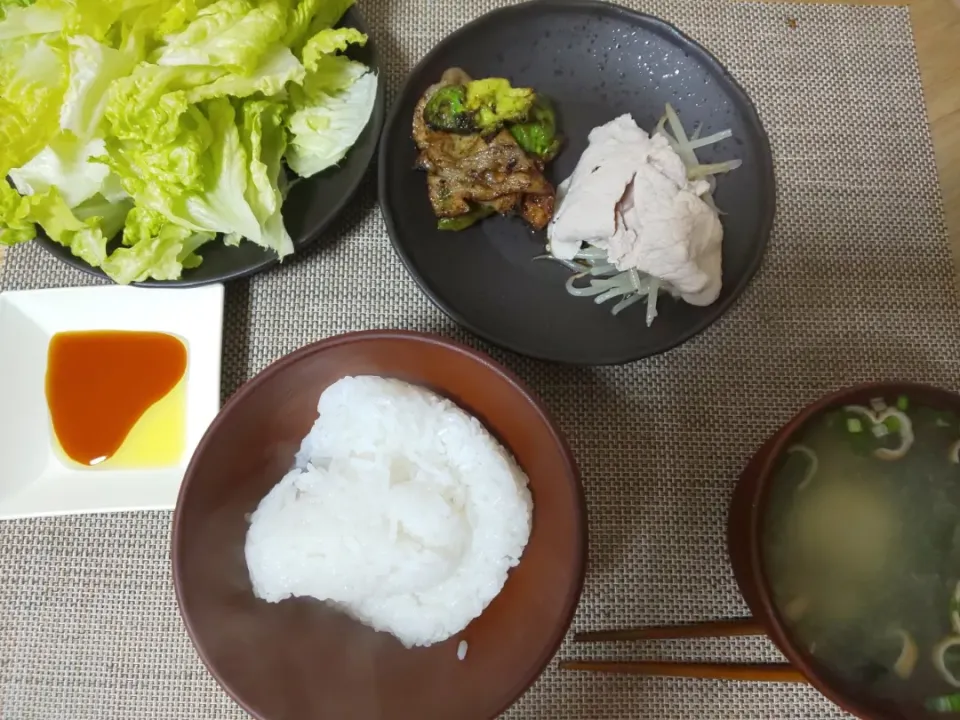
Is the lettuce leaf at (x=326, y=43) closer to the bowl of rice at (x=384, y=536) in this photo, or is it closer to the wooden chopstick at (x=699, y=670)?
the bowl of rice at (x=384, y=536)

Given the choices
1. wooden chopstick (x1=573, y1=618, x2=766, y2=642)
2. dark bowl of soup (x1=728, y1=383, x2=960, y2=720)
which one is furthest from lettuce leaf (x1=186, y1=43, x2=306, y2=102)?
wooden chopstick (x1=573, y1=618, x2=766, y2=642)

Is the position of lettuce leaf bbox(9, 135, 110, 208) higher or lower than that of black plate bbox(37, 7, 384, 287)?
higher

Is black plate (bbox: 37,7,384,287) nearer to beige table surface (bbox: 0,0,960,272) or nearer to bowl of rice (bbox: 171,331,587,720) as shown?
bowl of rice (bbox: 171,331,587,720)

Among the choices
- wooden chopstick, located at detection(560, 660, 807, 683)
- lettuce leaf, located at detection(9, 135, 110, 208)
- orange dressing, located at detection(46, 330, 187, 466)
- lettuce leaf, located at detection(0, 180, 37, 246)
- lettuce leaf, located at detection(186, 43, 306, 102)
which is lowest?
wooden chopstick, located at detection(560, 660, 807, 683)

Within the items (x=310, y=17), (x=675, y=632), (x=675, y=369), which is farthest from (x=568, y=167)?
(x=675, y=632)

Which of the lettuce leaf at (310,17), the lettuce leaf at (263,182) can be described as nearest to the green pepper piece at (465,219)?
the lettuce leaf at (263,182)

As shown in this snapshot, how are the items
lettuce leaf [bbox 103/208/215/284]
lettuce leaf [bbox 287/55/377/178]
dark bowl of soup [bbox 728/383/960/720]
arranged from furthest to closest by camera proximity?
lettuce leaf [bbox 287/55/377/178] < lettuce leaf [bbox 103/208/215/284] < dark bowl of soup [bbox 728/383/960/720]
